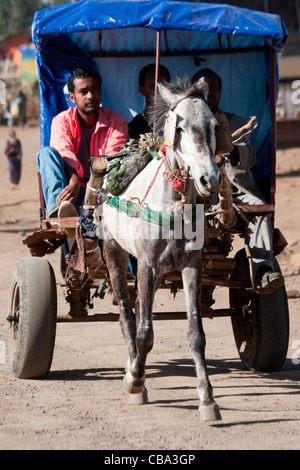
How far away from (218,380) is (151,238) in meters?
1.74

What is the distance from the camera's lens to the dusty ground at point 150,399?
4688 millimetres

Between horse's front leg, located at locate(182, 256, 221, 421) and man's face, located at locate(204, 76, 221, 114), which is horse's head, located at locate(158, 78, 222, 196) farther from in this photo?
man's face, located at locate(204, 76, 221, 114)

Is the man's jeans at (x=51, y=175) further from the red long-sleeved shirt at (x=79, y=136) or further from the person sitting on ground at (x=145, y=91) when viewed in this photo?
the person sitting on ground at (x=145, y=91)

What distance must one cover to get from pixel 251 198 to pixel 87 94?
1.61 m

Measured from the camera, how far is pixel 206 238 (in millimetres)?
5797

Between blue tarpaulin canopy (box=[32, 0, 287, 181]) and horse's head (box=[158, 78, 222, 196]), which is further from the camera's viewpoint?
blue tarpaulin canopy (box=[32, 0, 287, 181])

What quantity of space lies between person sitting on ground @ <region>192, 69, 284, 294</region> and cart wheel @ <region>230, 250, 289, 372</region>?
24 cm

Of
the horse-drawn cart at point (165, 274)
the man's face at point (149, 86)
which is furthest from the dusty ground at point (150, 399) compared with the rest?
the man's face at point (149, 86)

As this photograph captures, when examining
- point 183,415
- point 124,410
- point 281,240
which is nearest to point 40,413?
point 124,410

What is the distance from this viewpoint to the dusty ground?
4.69m

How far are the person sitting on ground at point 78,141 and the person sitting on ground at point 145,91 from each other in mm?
260

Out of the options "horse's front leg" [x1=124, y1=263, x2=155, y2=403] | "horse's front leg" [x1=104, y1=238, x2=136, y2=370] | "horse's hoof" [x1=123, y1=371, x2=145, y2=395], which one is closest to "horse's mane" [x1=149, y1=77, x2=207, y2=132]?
"horse's front leg" [x1=124, y1=263, x2=155, y2=403]

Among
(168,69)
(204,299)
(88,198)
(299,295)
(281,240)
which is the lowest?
(299,295)

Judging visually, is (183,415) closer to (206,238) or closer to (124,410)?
(124,410)
